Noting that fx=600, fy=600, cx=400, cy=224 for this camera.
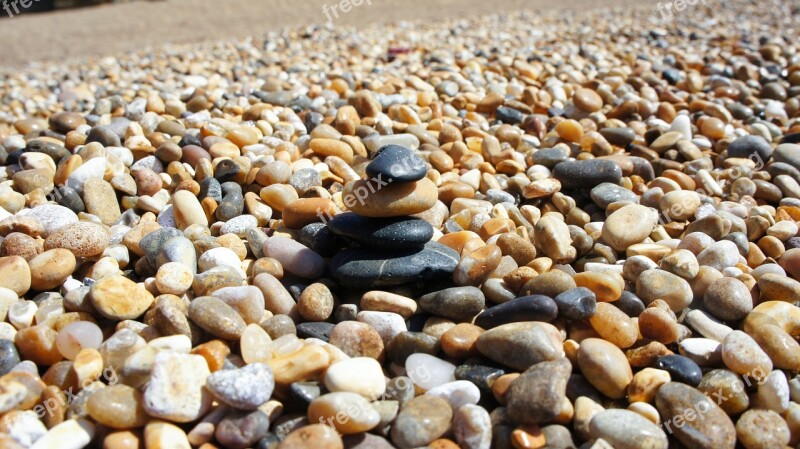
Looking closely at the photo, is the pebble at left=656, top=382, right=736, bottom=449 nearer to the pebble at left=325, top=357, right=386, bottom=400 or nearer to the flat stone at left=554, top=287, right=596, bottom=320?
the flat stone at left=554, top=287, right=596, bottom=320

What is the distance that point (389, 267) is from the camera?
71.2 inches

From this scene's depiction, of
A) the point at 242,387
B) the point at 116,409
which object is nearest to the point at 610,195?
the point at 242,387

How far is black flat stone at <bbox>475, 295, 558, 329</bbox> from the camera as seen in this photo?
66.1 inches

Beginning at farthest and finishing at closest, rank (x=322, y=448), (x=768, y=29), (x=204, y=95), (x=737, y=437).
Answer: (x=768, y=29) → (x=204, y=95) → (x=737, y=437) → (x=322, y=448)

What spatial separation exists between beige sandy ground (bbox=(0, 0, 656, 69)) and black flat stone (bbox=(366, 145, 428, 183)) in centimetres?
506

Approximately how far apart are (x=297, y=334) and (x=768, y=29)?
5.65m

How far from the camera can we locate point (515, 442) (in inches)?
55.6

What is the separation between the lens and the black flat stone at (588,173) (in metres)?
2.46

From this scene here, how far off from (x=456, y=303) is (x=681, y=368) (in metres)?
0.62

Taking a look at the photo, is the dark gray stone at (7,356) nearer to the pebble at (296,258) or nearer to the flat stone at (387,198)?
the pebble at (296,258)

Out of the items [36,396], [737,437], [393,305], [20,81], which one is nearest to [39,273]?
[36,396]

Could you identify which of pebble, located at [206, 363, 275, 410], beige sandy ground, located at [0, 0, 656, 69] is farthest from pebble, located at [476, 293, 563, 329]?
beige sandy ground, located at [0, 0, 656, 69]

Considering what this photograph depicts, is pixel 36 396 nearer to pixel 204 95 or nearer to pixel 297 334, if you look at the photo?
pixel 297 334

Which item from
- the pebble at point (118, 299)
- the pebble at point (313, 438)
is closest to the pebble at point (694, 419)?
the pebble at point (313, 438)
